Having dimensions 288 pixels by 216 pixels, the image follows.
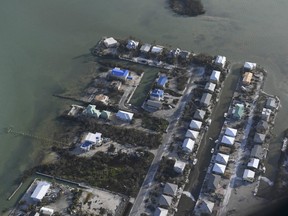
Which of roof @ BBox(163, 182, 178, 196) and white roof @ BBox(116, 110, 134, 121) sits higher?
white roof @ BBox(116, 110, 134, 121)

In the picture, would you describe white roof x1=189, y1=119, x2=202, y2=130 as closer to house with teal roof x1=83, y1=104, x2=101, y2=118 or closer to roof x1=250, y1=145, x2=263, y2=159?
roof x1=250, y1=145, x2=263, y2=159

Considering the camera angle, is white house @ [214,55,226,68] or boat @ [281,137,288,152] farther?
Result: white house @ [214,55,226,68]

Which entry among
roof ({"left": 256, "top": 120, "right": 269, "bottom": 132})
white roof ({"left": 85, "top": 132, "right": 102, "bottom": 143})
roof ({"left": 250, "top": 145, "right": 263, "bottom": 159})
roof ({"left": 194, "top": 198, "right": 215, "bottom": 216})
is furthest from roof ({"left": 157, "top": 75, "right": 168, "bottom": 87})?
roof ({"left": 194, "top": 198, "right": 215, "bottom": 216})

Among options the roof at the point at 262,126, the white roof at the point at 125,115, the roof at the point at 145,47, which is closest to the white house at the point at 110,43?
the roof at the point at 145,47

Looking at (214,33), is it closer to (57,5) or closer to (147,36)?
(147,36)

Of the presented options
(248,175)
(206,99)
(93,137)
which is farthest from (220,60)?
(93,137)

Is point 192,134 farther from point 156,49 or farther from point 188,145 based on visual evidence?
point 156,49
